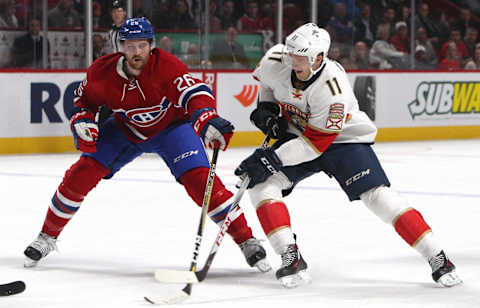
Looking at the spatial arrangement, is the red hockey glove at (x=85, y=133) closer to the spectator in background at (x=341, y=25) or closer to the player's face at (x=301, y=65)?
the player's face at (x=301, y=65)

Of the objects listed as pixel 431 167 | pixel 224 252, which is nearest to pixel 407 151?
pixel 431 167

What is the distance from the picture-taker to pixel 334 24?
38.4ft

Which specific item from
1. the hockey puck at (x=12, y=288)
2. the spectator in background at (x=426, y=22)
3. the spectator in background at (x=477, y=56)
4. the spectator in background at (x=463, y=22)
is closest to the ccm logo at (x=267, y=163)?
the hockey puck at (x=12, y=288)

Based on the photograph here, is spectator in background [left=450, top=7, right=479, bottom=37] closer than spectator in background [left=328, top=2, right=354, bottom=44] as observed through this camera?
No

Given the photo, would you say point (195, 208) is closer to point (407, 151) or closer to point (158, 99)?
point (158, 99)

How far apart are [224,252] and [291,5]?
7043 millimetres

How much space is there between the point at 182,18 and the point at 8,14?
1.82 m

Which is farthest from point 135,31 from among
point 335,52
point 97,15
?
point 335,52

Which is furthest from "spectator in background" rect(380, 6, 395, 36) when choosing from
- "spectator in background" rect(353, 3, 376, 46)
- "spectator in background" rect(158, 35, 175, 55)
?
"spectator in background" rect(158, 35, 175, 55)

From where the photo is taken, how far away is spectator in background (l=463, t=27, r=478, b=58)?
42.0ft

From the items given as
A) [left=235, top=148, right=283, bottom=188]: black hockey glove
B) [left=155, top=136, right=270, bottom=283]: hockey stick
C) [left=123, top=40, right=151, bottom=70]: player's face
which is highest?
[left=123, top=40, right=151, bottom=70]: player's face

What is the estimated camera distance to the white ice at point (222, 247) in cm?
374

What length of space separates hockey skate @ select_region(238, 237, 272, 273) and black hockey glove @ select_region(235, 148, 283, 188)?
0.33 m

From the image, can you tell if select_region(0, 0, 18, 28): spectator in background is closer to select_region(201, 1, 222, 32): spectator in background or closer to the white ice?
the white ice
